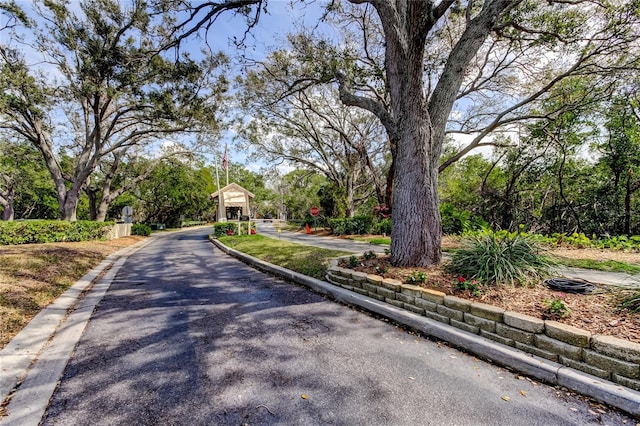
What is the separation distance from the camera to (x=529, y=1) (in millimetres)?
7172

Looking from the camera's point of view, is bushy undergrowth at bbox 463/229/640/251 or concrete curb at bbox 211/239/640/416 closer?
concrete curb at bbox 211/239/640/416

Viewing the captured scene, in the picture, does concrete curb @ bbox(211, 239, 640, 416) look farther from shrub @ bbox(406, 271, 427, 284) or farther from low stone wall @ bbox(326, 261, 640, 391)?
shrub @ bbox(406, 271, 427, 284)

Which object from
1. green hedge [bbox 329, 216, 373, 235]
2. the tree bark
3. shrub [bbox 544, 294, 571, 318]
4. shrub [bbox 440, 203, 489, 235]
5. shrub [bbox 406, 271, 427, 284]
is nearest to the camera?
shrub [bbox 544, 294, 571, 318]

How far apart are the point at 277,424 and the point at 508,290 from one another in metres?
3.12

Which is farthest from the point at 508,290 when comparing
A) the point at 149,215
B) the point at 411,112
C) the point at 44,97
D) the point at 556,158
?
the point at 149,215

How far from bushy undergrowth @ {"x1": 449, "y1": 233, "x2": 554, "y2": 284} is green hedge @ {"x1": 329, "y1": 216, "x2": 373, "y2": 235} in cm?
1059

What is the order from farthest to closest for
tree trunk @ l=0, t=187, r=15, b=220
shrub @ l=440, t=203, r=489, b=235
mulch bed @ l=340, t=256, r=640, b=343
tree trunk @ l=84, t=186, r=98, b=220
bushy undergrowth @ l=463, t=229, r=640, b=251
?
1. tree trunk @ l=84, t=186, r=98, b=220
2. tree trunk @ l=0, t=187, r=15, b=220
3. shrub @ l=440, t=203, r=489, b=235
4. bushy undergrowth @ l=463, t=229, r=640, b=251
5. mulch bed @ l=340, t=256, r=640, b=343

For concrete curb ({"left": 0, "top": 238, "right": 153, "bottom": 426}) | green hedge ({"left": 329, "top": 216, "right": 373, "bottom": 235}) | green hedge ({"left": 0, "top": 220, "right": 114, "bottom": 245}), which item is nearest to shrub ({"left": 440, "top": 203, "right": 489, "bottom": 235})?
green hedge ({"left": 329, "top": 216, "right": 373, "bottom": 235})

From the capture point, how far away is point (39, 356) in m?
2.76

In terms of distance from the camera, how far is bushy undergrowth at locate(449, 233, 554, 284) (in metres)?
3.56

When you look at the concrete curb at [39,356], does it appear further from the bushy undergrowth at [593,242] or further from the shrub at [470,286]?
the bushy undergrowth at [593,242]

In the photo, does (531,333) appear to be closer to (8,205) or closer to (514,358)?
(514,358)

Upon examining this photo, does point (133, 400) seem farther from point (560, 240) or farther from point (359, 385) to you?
point (560, 240)

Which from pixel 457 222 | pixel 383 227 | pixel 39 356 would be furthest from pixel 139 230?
pixel 457 222
